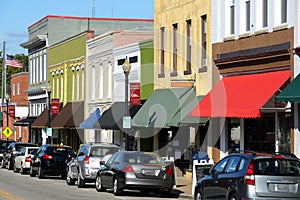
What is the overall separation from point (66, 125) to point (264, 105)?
28.9 metres

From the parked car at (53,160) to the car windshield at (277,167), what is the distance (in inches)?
734

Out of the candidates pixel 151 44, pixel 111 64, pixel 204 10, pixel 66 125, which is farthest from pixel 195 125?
pixel 66 125

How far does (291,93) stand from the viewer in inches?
932

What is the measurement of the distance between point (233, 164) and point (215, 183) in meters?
0.88

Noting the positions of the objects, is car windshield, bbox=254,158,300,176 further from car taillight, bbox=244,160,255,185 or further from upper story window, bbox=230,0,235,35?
upper story window, bbox=230,0,235,35

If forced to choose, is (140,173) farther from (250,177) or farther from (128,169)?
(250,177)

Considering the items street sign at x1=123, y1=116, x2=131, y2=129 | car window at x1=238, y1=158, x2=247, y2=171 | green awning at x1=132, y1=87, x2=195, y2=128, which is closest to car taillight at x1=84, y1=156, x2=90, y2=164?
street sign at x1=123, y1=116, x2=131, y2=129

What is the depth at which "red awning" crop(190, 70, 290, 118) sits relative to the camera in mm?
25703

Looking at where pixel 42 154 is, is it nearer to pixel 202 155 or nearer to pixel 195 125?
pixel 195 125

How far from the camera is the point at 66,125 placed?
173 ft

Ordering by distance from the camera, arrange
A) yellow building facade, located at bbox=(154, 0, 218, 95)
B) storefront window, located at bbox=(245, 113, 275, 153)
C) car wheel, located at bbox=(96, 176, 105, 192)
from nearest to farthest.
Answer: car wheel, located at bbox=(96, 176, 105, 192)
storefront window, located at bbox=(245, 113, 275, 153)
yellow building facade, located at bbox=(154, 0, 218, 95)

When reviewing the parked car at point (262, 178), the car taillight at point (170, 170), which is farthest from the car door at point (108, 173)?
the parked car at point (262, 178)

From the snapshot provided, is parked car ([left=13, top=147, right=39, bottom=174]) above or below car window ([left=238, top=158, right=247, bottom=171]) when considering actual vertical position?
below

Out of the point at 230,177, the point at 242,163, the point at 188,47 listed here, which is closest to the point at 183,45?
the point at 188,47
